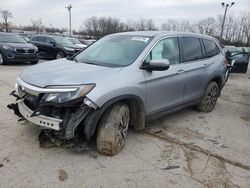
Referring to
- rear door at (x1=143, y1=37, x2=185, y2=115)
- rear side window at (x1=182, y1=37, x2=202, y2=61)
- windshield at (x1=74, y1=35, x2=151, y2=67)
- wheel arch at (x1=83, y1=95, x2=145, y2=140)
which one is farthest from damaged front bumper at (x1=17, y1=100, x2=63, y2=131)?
rear side window at (x1=182, y1=37, x2=202, y2=61)

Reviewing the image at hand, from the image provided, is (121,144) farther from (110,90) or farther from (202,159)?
(202,159)

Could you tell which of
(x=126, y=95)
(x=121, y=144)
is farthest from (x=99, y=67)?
(x=121, y=144)

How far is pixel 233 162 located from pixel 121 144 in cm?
160

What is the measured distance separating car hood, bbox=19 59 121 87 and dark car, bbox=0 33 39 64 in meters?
8.54

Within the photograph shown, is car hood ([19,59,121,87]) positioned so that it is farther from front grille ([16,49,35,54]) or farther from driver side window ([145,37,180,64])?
front grille ([16,49,35,54])

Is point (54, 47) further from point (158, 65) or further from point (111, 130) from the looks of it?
point (111, 130)

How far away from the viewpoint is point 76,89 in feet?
10.5

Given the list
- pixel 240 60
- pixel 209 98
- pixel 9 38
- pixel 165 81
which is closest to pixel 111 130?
pixel 165 81

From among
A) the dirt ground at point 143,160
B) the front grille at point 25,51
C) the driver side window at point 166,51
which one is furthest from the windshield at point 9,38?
the driver side window at point 166,51

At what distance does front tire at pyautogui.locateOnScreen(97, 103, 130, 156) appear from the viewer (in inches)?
139

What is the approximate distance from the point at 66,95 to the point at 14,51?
382 inches

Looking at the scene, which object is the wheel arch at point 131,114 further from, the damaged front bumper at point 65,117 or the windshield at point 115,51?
the windshield at point 115,51

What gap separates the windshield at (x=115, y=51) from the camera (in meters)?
4.05

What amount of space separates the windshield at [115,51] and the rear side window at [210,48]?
203 cm
